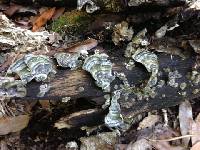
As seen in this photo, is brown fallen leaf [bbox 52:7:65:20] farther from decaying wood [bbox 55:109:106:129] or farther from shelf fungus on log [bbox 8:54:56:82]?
decaying wood [bbox 55:109:106:129]

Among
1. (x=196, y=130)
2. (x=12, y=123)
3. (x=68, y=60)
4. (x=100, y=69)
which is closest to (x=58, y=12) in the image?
(x=68, y=60)

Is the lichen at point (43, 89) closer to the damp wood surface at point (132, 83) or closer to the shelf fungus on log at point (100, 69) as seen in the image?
the damp wood surface at point (132, 83)

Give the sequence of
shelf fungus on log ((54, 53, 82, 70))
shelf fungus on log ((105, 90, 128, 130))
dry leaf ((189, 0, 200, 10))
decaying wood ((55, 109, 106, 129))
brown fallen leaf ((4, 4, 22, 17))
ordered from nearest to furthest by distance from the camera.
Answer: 1. dry leaf ((189, 0, 200, 10))
2. shelf fungus on log ((54, 53, 82, 70))
3. shelf fungus on log ((105, 90, 128, 130))
4. decaying wood ((55, 109, 106, 129))
5. brown fallen leaf ((4, 4, 22, 17))

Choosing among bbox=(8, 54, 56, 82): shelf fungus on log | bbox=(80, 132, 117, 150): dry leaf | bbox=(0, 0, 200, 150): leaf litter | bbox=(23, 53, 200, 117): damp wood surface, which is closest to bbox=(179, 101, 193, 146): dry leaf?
bbox=(0, 0, 200, 150): leaf litter

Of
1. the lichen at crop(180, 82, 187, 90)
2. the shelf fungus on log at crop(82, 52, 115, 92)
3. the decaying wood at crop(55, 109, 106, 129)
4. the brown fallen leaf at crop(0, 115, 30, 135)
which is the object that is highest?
the shelf fungus on log at crop(82, 52, 115, 92)

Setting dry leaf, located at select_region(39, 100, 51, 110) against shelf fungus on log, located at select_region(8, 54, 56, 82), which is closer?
shelf fungus on log, located at select_region(8, 54, 56, 82)
